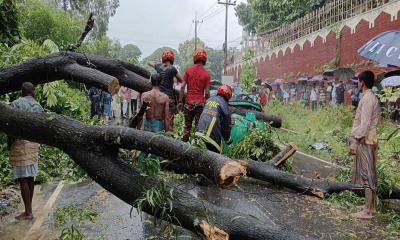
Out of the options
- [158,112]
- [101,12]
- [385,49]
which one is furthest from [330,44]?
[101,12]

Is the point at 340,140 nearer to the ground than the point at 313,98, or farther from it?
nearer to the ground

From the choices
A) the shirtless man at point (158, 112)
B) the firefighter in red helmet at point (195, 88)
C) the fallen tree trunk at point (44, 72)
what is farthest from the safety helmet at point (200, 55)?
the fallen tree trunk at point (44, 72)

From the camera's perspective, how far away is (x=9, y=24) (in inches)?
429

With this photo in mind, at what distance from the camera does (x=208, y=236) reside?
361 cm

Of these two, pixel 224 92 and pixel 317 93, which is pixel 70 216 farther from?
pixel 317 93

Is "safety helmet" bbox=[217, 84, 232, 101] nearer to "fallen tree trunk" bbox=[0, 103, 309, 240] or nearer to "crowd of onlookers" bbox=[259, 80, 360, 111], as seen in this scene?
"fallen tree trunk" bbox=[0, 103, 309, 240]

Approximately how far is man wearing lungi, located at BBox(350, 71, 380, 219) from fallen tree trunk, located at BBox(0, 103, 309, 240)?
315 centimetres

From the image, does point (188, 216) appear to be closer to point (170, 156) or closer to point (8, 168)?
point (170, 156)

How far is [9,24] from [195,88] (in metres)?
5.67

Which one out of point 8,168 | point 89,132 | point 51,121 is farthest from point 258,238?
point 8,168

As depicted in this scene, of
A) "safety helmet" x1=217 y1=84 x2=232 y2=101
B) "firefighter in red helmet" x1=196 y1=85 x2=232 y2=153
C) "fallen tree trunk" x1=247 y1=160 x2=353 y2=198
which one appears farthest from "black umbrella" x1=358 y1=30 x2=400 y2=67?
"firefighter in red helmet" x1=196 y1=85 x2=232 y2=153

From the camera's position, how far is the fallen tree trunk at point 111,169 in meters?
3.74

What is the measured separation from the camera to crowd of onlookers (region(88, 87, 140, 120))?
17000 mm

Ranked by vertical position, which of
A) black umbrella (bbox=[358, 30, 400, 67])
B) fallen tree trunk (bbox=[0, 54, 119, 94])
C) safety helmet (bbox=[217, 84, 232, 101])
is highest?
black umbrella (bbox=[358, 30, 400, 67])
